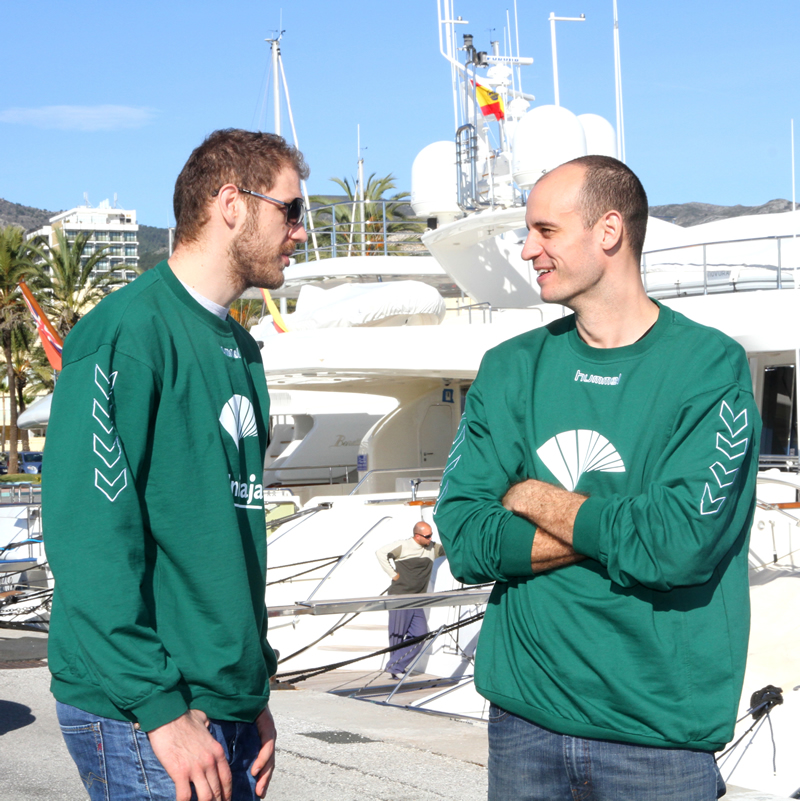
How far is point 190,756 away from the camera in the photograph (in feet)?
6.17

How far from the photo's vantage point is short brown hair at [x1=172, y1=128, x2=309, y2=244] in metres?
2.25

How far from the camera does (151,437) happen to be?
2.04 meters

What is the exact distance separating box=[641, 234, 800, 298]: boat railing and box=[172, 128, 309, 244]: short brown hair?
11305mm

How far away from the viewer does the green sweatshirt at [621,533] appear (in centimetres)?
209

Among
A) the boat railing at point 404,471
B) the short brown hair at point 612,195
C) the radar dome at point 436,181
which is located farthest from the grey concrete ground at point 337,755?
the radar dome at point 436,181

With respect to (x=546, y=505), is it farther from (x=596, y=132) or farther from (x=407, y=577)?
(x=596, y=132)

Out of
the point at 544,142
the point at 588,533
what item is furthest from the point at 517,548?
Result: the point at 544,142

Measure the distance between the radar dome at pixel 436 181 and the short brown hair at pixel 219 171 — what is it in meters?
15.4

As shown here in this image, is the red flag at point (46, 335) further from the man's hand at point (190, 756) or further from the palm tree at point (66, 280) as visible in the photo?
the palm tree at point (66, 280)

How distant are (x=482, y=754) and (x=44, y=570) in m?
12.7

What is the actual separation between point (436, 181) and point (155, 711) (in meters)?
16.3

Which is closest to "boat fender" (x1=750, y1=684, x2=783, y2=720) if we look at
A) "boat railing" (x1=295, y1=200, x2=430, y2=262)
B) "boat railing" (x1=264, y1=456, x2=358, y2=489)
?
"boat railing" (x1=295, y1=200, x2=430, y2=262)

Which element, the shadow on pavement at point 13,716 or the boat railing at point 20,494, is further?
the boat railing at point 20,494

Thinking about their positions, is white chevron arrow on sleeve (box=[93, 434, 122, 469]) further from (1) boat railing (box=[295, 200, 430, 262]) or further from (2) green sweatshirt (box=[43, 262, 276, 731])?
(1) boat railing (box=[295, 200, 430, 262])
